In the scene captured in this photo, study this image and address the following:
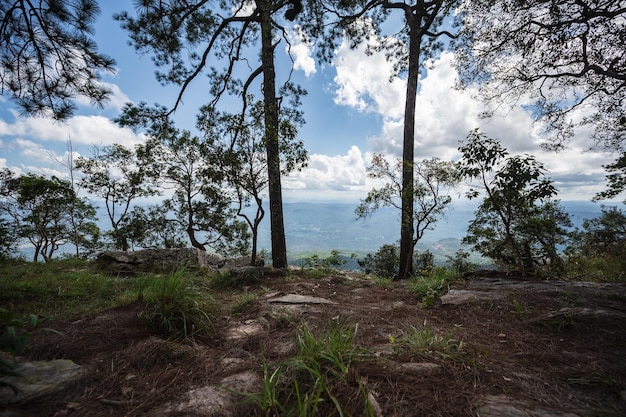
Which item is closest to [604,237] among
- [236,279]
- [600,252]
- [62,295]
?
[600,252]

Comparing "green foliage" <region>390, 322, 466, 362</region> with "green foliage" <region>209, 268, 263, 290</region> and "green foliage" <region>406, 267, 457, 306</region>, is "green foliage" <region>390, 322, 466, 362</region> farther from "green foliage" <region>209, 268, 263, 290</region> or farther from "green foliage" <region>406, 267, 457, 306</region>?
"green foliage" <region>209, 268, 263, 290</region>

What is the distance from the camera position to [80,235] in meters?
13.1

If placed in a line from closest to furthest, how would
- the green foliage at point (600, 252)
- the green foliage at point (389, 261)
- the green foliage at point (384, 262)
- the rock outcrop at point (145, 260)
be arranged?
1. the green foliage at point (600, 252)
2. the rock outcrop at point (145, 260)
3. the green foliage at point (389, 261)
4. the green foliage at point (384, 262)

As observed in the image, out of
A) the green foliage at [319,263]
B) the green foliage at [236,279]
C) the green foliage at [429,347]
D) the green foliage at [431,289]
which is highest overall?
the green foliage at [429,347]

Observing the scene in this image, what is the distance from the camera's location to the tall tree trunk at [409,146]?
758 cm

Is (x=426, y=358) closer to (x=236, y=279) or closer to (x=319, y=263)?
(x=236, y=279)

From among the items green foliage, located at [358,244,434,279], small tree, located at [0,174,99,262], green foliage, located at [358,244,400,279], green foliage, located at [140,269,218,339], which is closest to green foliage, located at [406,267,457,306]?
green foliage, located at [140,269,218,339]

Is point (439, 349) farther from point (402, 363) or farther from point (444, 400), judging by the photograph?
point (444, 400)

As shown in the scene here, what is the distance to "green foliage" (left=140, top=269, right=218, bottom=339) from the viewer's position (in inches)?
88.6

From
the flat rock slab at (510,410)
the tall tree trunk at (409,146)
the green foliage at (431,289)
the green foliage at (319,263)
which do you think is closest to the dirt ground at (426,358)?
the flat rock slab at (510,410)

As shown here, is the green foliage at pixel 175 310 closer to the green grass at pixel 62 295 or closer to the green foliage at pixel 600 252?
the green grass at pixel 62 295

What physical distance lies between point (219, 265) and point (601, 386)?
9114 millimetres

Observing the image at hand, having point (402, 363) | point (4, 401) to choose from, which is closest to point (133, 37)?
point (4, 401)

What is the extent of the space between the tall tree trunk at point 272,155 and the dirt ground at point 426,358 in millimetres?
3741
